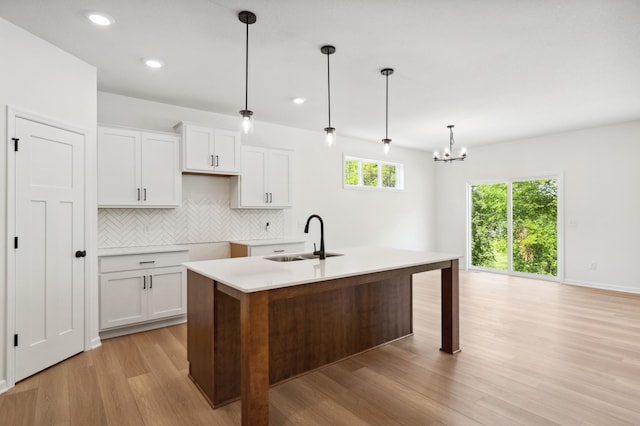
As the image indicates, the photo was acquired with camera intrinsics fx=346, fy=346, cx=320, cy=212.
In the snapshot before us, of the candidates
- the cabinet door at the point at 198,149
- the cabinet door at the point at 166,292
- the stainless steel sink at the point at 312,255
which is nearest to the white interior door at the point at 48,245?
the cabinet door at the point at 166,292

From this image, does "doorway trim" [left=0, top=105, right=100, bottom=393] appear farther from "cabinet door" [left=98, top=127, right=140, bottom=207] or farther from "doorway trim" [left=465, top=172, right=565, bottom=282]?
"doorway trim" [left=465, top=172, right=565, bottom=282]

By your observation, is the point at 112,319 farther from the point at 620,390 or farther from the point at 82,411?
the point at 620,390

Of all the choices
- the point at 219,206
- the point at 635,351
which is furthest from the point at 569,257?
the point at 219,206

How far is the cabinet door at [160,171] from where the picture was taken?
3934 mm

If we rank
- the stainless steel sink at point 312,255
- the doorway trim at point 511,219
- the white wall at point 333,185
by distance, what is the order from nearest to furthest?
1. the stainless steel sink at point 312,255
2. the white wall at point 333,185
3. the doorway trim at point 511,219

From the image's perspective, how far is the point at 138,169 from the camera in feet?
12.7

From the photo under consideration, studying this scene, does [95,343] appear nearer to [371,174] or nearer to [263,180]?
[263,180]

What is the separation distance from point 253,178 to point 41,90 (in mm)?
2435

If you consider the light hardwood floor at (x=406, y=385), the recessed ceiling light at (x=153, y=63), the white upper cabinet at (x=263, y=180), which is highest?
the recessed ceiling light at (x=153, y=63)

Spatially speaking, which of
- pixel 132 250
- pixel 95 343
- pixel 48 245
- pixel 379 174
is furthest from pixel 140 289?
pixel 379 174

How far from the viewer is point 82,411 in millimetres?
2223

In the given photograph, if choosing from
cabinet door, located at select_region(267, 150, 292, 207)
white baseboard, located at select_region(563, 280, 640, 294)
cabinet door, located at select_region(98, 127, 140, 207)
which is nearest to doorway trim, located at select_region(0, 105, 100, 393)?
cabinet door, located at select_region(98, 127, 140, 207)

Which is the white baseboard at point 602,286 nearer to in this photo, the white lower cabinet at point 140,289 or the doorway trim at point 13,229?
the white lower cabinet at point 140,289

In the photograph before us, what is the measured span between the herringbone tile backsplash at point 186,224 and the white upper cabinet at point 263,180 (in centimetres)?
30
